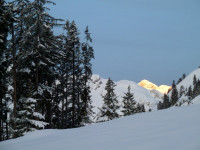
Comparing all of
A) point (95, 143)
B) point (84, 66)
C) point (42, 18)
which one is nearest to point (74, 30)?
point (84, 66)

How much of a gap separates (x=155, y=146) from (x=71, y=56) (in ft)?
71.3

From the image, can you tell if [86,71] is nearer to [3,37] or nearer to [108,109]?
[108,109]

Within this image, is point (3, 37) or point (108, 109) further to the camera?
point (108, 109)

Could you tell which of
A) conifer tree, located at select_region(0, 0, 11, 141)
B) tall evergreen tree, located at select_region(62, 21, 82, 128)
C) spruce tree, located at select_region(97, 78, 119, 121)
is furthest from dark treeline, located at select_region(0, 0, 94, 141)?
spruce tree, located at select_region(97, 78, 119, 121)

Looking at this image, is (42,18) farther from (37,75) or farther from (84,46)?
(84,46)

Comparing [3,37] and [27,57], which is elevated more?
[3,37]

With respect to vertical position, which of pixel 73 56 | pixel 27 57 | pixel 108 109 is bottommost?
pixel 108 109

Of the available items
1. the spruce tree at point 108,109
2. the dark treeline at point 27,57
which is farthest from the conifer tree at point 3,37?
the spruce tree at point 108,109

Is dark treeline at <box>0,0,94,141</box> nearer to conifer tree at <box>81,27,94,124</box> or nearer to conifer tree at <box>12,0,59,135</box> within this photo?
conifer tree at <box>12,0,59,135</box>

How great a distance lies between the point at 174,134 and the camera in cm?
410

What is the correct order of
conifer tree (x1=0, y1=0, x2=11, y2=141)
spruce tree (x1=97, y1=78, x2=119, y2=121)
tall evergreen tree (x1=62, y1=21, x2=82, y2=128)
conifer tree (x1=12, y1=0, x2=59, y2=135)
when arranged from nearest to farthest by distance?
conifer tree (x1=12, y1=0, x2=59, y2=135) → conifer tree (x1=0, y1=0, x2=11, y2=141) → tall evergreen tree (x1=62, y1=21, x2=82, y2=128) → spruce tree (x1=97, y1=78, x2=119, y2=121)

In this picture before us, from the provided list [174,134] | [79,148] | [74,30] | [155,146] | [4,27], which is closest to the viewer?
[155,146]

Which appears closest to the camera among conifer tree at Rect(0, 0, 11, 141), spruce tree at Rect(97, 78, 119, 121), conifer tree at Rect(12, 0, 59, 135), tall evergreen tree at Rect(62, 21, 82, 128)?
conifer tree at Rect(12, 0, 59, 135)

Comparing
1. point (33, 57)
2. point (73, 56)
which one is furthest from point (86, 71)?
point (33, 57)
